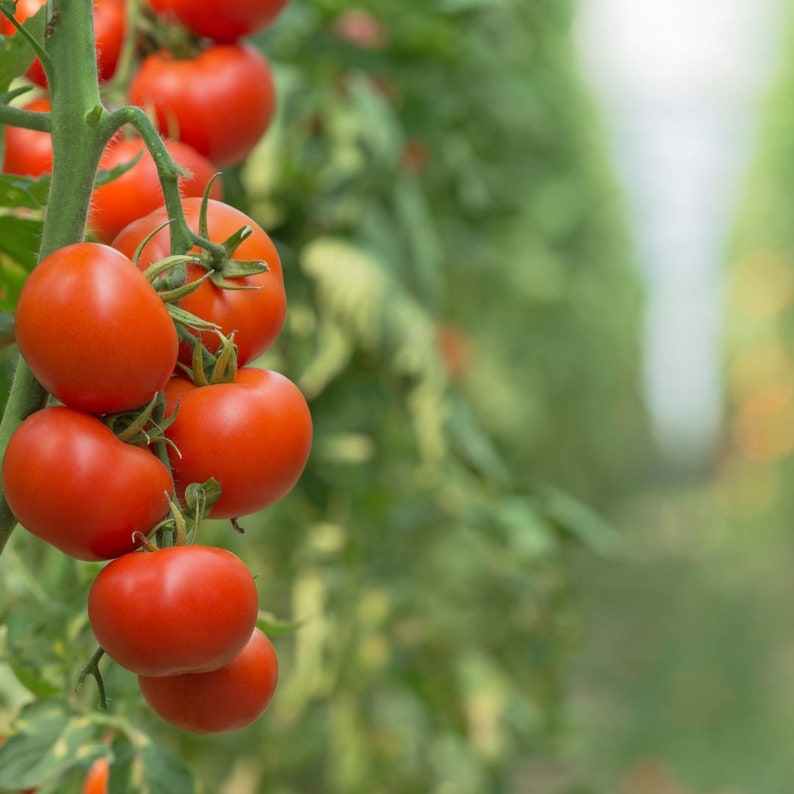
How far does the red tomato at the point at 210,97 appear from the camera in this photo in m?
0.61

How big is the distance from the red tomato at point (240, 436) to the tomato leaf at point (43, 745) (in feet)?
0.54

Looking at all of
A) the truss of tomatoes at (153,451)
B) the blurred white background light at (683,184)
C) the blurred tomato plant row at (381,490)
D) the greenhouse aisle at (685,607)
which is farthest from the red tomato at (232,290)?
the blurred white background light at (683,184)

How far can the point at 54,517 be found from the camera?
0.38 m

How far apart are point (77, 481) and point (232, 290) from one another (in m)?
0.09

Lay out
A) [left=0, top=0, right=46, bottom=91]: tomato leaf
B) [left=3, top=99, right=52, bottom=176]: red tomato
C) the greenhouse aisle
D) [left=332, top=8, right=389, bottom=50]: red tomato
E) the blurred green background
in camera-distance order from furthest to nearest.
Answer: the greenhouse aisle
[left=332, top=8, right=389, bottom=50]: red tomato
the blurred green background
[left=3, top=99, right=52, bottom=176]: red tomato
[left=0, top=0, right=46, bottom=91]: tomato leaf

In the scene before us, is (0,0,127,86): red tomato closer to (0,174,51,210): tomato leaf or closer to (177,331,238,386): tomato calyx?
(0,174,51,210): tomato leaf

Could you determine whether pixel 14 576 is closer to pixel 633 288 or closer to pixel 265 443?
pixel 265 443

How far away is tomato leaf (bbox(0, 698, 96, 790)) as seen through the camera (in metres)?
0.50

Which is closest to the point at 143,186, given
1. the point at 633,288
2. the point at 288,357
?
the point at 288,357

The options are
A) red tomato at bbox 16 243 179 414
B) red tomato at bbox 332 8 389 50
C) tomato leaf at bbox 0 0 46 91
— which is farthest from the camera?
red tomato at bbox 332 8 389 50

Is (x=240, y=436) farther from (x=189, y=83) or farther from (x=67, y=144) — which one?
(x=189, y=83)

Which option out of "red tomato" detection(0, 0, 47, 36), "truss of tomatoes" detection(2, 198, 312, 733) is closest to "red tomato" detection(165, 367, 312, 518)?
"truss of tomatoes" detection(2, 198, 312, 733)

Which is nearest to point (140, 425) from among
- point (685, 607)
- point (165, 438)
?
point (165, 438)

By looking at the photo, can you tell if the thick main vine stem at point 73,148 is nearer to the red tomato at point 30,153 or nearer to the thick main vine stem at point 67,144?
the thick main vine stem at point 67,144
